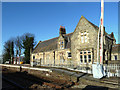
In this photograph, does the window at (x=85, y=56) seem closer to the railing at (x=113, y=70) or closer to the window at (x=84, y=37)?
the window at (x=84, y=37)

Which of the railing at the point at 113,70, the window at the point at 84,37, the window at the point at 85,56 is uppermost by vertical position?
the window at the point at 84,37

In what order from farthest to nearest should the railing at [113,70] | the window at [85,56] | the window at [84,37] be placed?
the window at [84,37]
the window at [85,56]
the railing at [113,70]

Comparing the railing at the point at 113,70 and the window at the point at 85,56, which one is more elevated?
the window at the point at 85,56

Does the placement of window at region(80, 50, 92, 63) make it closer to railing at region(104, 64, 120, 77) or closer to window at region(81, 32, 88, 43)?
window at region(81, 32, 88, 43)

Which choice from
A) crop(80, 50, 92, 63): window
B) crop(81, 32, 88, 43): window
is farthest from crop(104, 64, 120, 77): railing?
crop(81, 32, 88, 43): window

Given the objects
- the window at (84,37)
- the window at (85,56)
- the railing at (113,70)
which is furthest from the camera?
the window at (84,37)

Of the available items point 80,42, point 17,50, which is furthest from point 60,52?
point 17,50

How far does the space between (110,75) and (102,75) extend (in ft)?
5.54

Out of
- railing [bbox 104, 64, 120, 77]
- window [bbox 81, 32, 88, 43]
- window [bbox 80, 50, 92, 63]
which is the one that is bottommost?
railing [bbox 104, 64, 120, 77]

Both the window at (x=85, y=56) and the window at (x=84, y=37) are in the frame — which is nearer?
the window at (x=85, y=56)

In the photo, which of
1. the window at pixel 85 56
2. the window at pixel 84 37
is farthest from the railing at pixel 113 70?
the window at pixel 84 37

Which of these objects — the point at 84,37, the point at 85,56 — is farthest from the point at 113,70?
the point at 84,37

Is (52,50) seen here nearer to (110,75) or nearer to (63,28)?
(63,28)

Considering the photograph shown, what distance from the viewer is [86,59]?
17625 millimetres
